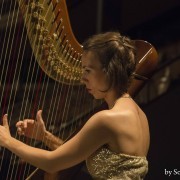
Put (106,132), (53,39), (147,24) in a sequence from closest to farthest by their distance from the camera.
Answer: (106,132) < (53,39) < (147,24)

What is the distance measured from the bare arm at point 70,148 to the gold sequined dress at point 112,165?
0.14ft

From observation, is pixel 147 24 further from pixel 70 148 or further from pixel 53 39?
pixel 70 148

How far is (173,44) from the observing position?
5.43 meters

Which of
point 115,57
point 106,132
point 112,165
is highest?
point 115,57

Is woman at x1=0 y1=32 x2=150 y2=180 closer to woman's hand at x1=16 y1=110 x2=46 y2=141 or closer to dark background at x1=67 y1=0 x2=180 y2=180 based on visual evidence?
woman's hand at x1=16 y1=110 x2=46 y2=141

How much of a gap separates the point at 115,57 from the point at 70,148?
0.32m

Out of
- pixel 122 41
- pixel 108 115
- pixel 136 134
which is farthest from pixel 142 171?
pixel 122 41

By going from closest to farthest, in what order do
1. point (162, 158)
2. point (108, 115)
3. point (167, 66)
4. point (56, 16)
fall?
point (108, 115) < point (56, 16) < point (162, 158) < point (167, 66)

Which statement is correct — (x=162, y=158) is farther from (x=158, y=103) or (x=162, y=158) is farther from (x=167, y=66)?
(x=167, y=66)

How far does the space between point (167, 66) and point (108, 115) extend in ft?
9.11

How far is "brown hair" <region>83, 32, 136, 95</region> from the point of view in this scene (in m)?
1.69

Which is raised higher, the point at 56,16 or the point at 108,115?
the point at 56,16

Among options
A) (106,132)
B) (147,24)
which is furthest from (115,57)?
(147,24)

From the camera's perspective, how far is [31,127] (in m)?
1.94
